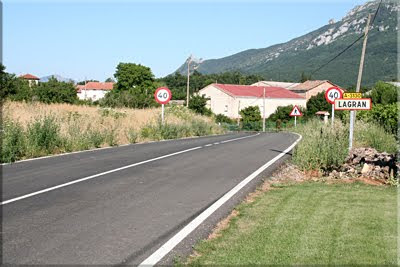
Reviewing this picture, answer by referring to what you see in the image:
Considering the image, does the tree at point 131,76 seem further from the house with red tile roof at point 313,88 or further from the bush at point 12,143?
the bush at point 12,143

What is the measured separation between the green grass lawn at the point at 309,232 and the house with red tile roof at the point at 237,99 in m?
79.6

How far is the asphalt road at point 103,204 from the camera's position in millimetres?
5562

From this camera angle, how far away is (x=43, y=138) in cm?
1670

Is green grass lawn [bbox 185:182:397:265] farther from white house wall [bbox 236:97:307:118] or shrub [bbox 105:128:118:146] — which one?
white house wall [bbox 236:97:307:118]

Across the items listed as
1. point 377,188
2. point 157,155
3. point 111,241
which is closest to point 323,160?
point 377,188

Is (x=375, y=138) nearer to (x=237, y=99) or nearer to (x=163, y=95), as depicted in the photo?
(x=163, y=95)

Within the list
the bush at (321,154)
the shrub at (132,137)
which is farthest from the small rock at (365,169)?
the shrub at (132,137)

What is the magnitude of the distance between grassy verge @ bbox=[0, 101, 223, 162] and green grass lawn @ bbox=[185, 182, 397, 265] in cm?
910

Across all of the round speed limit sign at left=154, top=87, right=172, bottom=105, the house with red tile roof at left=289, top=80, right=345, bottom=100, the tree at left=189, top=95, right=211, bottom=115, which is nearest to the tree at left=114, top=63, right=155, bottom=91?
the house with red tile roof at left=289, top=80, right=345, bottom=100

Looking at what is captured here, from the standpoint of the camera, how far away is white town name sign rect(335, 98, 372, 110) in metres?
14.4

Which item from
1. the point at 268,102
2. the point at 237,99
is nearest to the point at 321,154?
the point at 237,99

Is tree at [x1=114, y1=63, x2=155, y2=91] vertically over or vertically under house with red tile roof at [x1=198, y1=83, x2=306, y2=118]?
over

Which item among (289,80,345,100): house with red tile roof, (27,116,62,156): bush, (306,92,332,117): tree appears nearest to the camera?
(27,116,62,156): bush

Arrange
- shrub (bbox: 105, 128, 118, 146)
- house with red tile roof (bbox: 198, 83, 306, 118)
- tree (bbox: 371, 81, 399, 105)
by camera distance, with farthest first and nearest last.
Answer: house with red tile roof (bbox: 198, 83, 306, 118) < tree (bbox: 371, 81, 399, 105) < shrub (bbox: 105, 128, 118, 146)
